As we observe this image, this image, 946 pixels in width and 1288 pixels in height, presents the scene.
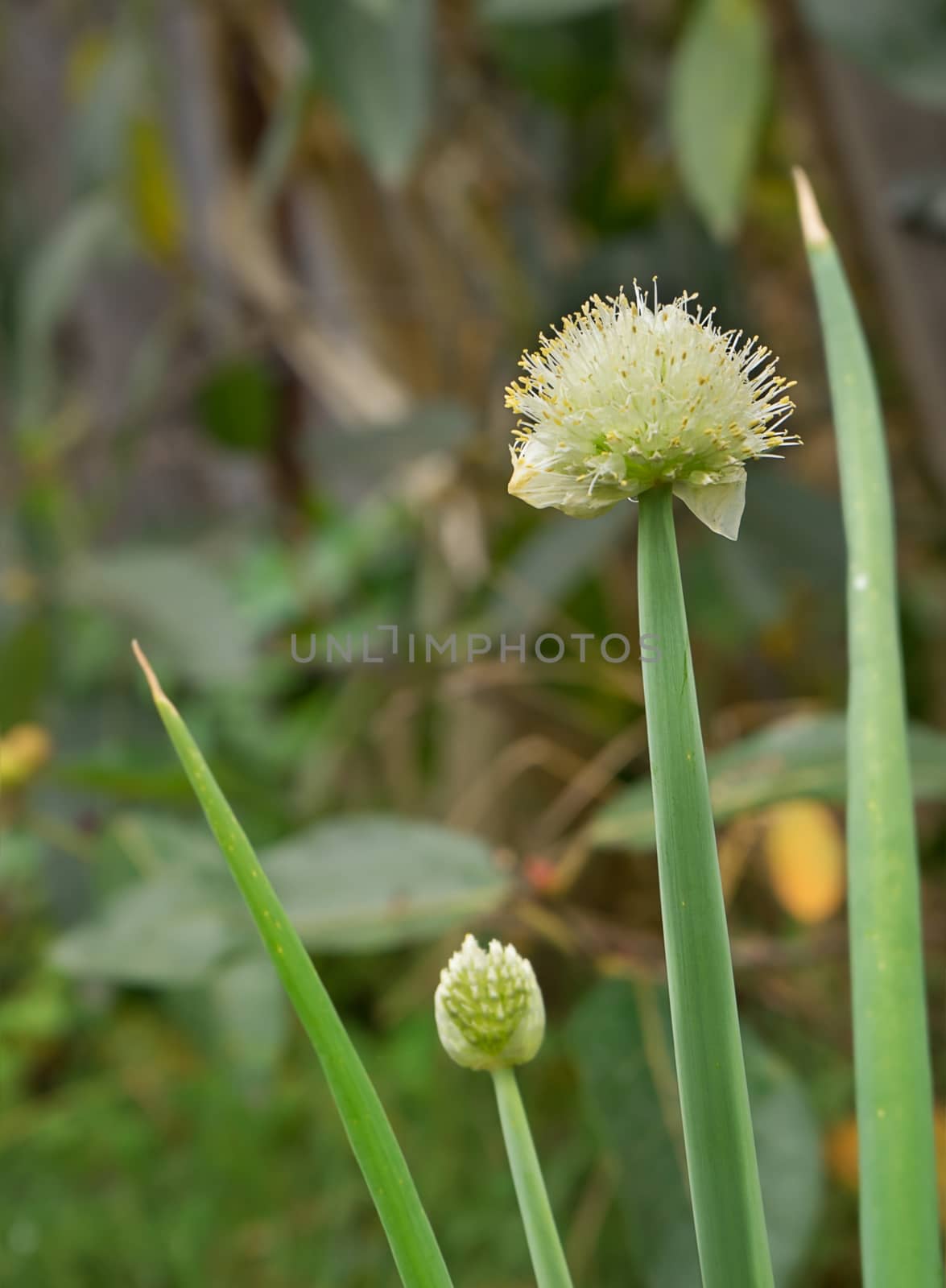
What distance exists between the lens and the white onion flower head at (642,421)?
0.18m

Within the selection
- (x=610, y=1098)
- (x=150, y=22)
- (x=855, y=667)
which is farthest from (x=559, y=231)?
(x=855, y=667)

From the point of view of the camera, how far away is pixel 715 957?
171mm

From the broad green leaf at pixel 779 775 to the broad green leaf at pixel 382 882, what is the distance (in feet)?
0.22

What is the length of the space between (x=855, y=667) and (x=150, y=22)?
133 cm

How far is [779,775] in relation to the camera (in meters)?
0.65

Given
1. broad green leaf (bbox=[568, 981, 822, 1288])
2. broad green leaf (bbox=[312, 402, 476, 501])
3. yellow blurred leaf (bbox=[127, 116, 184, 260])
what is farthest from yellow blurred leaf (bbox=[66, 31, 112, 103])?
broad green leaf (bbox=[568, 981, 822, 1288])

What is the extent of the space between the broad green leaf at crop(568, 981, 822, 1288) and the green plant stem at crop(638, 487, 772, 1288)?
0.36 metres

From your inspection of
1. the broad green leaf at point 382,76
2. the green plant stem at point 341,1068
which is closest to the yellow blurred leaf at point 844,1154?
the broad green leaf at point 382,76

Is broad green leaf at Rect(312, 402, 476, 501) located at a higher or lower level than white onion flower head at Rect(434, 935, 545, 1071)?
higher

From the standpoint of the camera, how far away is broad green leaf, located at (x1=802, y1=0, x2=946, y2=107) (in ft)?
2.54

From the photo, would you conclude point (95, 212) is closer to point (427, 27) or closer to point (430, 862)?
point (427, 27)

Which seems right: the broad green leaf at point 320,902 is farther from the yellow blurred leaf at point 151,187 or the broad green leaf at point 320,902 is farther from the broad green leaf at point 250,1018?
the yellow blurred leaf at point 151,187

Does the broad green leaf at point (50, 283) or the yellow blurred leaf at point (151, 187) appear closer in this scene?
the broad green leaf at point (50, 283)

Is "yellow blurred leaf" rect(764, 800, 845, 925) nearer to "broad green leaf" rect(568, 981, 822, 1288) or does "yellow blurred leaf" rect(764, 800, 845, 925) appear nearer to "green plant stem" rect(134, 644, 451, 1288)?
"broad green leaf" rect(568, 981, 822, 1288)
